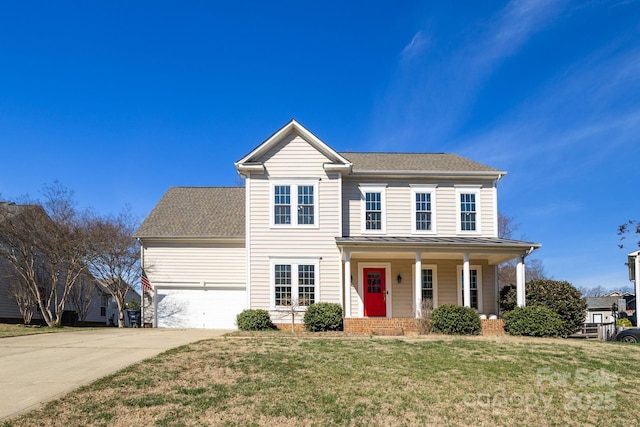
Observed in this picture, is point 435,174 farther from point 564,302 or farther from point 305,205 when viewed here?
point 564,302

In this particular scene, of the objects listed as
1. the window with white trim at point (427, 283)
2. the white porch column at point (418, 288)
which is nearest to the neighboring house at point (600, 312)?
the window with white trim at point (427, 283)

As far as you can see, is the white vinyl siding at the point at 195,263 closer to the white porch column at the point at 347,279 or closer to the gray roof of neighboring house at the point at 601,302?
the white porch column at the point at 347,279

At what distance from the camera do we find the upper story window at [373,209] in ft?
73.4

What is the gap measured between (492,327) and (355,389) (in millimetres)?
11338

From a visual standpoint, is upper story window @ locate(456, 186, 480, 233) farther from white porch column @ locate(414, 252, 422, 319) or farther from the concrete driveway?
the concrete driveway

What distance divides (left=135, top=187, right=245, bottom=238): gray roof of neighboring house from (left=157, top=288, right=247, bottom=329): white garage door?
2.48 m

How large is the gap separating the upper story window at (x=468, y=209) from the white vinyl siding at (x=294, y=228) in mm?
A: 5293

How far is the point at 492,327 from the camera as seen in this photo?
19.5 meters

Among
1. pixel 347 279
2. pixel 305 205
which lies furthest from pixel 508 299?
pixel 305 205

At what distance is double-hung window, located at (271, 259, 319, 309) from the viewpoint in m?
21.1

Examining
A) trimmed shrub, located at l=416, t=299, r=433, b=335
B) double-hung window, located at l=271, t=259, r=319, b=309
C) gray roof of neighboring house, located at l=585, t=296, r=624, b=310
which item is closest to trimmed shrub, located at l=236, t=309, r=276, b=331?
double-hung window, located at l=271, t=259, r=319, b=309

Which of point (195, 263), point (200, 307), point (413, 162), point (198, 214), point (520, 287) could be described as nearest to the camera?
point (520, 287)

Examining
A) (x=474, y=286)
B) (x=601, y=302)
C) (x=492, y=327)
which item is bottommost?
(x=601, y=302)

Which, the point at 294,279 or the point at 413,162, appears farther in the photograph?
the point at 413,162
